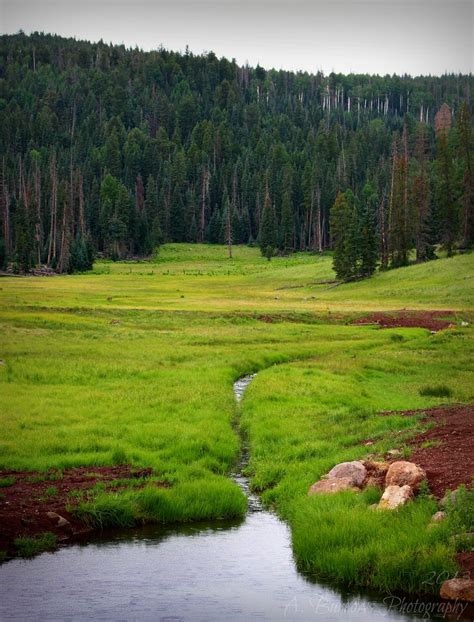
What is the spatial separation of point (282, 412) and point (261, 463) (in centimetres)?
608

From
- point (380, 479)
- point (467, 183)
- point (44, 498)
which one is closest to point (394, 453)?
point (380, 479)

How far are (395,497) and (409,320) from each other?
44.3m

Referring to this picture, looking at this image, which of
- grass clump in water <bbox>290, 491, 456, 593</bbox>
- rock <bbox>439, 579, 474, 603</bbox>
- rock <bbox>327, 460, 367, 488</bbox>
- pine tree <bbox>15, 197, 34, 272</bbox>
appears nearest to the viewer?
rock <bbox>439, 579, 474, 603</bbox>

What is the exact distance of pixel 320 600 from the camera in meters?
12.7

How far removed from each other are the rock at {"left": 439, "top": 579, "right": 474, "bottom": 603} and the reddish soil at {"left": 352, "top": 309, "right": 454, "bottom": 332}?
4253cm

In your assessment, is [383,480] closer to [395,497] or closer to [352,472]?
[352,472]

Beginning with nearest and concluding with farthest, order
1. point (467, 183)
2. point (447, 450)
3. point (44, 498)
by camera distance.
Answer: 1. point (44, 498)
2. point (447, 450)
3. point (467, 183)

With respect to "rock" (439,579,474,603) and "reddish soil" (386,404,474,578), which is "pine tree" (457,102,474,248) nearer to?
"reddish soil" (386,404,474,578)

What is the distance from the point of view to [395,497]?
15414mm

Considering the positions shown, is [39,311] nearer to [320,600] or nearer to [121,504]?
[121,504]

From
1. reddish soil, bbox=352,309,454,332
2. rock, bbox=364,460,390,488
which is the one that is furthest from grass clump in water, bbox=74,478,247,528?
reddish soil, bbox=352,309,454,332

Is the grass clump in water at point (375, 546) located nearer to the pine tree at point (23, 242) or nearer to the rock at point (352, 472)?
the rock at point (352, 472)

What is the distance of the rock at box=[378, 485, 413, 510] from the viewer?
15203mm

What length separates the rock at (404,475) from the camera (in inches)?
627
